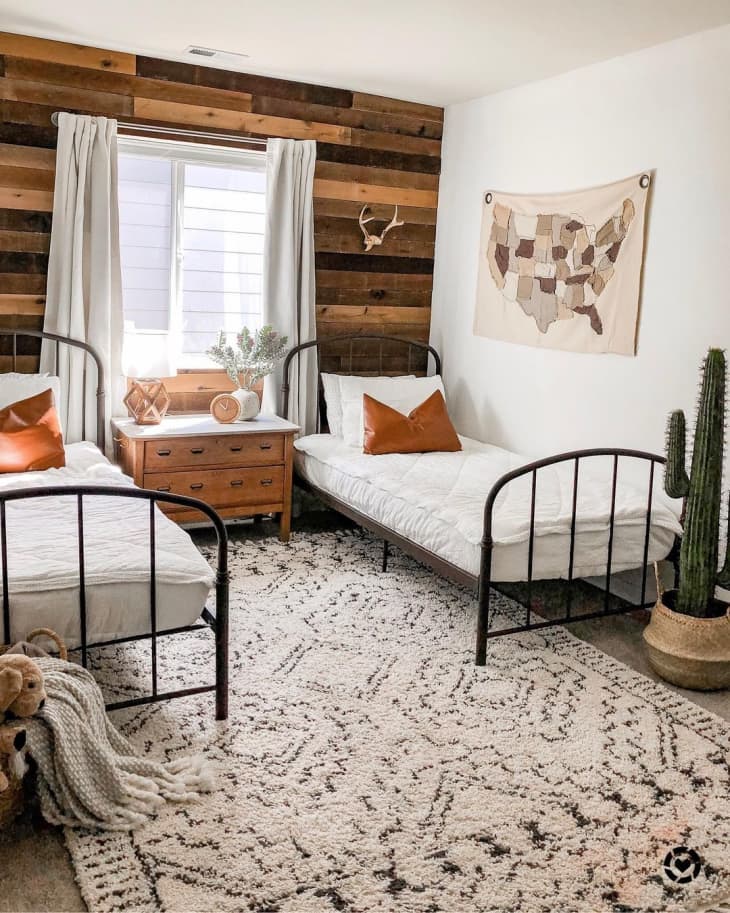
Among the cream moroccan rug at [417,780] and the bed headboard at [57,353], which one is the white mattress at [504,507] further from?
the bed headboard at [57,353]

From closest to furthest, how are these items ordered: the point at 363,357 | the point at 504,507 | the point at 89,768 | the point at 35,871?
the point at 35,871, the point at 89,768, the point at 504,507, the point at 363,357

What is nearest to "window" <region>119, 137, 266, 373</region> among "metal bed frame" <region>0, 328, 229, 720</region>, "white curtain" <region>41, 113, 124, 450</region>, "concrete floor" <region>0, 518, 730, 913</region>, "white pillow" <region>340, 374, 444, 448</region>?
"white curtain" <region>41, 113, 124, 450</region>

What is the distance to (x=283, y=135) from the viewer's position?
190 inches

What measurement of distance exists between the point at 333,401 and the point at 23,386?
1.63 m

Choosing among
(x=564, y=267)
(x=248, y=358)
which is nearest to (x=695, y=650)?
(x=564, y=267)

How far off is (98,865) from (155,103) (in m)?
3.65

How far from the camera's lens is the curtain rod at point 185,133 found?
4.43 metres

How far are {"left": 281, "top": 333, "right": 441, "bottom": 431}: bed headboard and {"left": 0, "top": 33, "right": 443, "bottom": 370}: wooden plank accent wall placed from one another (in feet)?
0.25

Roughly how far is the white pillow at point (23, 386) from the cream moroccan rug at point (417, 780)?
4.61 feet

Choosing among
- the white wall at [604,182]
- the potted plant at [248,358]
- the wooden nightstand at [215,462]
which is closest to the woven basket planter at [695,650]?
the white wall at [604,182]

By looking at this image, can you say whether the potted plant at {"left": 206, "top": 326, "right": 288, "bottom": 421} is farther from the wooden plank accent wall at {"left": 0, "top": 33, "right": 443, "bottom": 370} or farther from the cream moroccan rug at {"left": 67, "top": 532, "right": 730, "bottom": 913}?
the cream moroccan rug at {"left": 67, "top": 532, "right": 730, "bottom": 913}

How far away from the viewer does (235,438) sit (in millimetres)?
4434

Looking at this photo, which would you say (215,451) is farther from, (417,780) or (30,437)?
(417,780)

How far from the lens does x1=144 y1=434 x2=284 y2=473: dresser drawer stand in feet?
14.0
